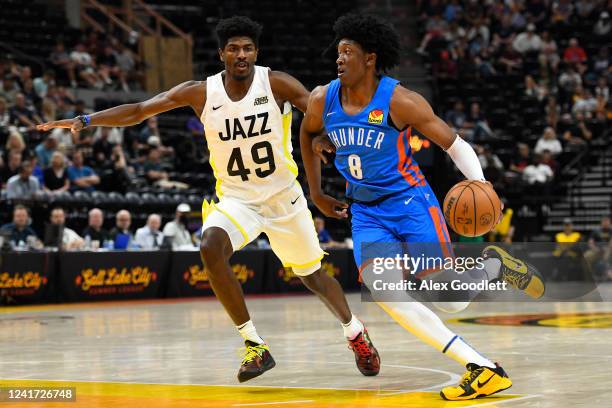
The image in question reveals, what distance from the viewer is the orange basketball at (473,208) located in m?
6.24

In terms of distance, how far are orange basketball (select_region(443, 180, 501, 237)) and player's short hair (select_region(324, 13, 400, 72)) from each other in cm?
97

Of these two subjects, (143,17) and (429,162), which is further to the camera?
(143,17)

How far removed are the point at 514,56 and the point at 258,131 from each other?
21.7 meters

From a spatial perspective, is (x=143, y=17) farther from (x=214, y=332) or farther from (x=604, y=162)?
(x=214, y=332)

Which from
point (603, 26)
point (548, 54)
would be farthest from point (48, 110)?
point (603, 26)

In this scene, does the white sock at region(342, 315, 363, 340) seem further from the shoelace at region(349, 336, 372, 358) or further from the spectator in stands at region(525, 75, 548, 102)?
the spectator in stands at region(525, 75, 548, 102)

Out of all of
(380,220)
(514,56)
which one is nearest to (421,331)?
(380,220)

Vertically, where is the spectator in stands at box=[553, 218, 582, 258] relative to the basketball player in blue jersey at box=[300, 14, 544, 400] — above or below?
below

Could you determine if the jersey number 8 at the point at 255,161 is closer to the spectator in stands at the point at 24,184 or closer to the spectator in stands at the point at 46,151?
the spectator in stands at the point at 24,184

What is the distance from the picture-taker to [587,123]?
2580 cm

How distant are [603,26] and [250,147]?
22.8 meters

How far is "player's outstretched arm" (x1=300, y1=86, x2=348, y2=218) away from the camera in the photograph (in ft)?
22.6

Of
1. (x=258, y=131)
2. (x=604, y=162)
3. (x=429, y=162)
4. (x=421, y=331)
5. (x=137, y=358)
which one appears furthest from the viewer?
(x=604, y=162)

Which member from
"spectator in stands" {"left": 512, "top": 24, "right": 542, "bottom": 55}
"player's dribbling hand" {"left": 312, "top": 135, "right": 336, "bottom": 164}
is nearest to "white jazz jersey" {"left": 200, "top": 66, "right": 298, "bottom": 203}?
"player's dribbling hand" {"left": 312, "top": 135, "right": 336, "bottom": 164}
